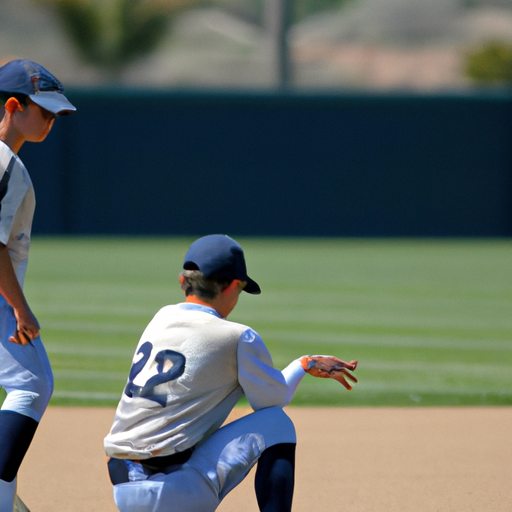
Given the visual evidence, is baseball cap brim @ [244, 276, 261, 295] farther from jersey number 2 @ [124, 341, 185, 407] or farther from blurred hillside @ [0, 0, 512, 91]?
blurred hillside @ [0, 0, 512, 91]

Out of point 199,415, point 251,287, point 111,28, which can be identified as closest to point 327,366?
point 251,287

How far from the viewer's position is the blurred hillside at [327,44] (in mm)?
71938

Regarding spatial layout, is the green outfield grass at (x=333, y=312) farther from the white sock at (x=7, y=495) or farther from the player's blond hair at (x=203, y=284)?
the player's blond hair at (x=203, y=284)

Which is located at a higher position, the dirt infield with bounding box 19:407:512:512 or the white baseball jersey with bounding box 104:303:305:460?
the white baseball jersey with bounding box 104:303:305:460

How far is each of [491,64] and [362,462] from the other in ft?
160

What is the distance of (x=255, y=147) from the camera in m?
21.5

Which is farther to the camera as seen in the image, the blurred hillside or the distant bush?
the blurred hillside

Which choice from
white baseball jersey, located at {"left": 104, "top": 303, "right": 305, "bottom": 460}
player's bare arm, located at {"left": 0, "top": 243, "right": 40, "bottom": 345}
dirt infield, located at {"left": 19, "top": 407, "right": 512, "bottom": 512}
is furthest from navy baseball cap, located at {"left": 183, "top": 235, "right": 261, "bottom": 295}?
dirt infield, located at {"left": 19, "top": 407, "right": 512, "bottom": 512}

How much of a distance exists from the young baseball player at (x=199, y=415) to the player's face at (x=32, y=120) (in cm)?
74

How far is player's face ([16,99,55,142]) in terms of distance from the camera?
3469 mm

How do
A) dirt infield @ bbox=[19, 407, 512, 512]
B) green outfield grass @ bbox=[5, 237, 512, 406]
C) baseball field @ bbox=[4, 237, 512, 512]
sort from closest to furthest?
dirt infield @ bbox=[19, 407, 512, 512], baseball field @ bbox=[4, 237, 512, 512], green outfield grass @ bbox=[5, 237, 512, 406]

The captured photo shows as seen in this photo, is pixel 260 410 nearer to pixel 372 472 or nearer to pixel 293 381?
pixel 293 381

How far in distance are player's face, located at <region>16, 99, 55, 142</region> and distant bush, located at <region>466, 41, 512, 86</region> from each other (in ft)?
156

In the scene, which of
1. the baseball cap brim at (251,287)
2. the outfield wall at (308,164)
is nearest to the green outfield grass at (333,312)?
the outfield wall at (308,164)
